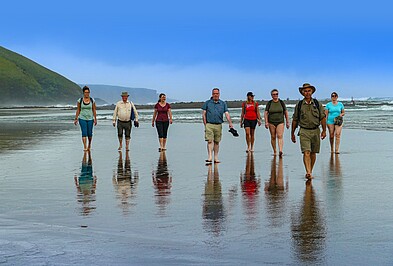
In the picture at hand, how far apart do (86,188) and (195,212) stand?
10.1ft

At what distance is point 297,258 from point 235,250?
2.23 feet

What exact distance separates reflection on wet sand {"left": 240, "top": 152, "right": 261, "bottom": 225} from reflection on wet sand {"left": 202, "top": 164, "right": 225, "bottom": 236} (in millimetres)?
353

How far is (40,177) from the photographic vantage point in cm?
1269

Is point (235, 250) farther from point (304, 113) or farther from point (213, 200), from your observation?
point (304, 113)

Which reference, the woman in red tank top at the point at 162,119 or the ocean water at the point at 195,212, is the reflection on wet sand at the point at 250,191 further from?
the woman in red tank top at the point at 162,119

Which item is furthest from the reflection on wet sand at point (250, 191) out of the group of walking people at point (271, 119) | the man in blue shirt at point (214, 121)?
the group of walking people at point (271, 119)

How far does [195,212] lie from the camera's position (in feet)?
28.5

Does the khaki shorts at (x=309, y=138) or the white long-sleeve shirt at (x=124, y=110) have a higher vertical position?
the white long-sleeve shirt at (x=124, y=110)

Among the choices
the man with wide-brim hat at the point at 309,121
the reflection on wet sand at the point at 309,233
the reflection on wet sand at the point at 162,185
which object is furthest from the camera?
the man with wide-brim hat at the point at 309,121

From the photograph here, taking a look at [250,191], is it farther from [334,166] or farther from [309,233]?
[334,166]

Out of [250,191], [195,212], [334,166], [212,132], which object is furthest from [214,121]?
[195,212]

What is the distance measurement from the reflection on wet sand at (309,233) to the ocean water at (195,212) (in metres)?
0.01

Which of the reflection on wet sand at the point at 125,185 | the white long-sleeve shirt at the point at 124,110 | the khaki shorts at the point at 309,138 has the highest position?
the white long-sleeve shirt at the point at 124,110

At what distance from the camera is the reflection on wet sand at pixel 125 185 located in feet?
31.1
